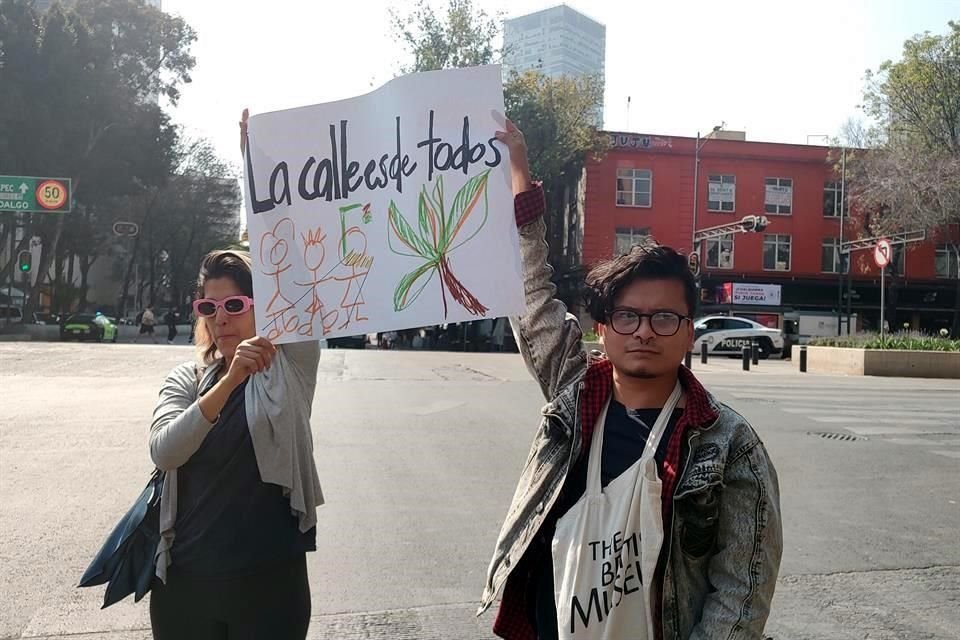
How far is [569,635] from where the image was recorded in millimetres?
1959

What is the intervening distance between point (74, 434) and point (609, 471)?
8.63 meters

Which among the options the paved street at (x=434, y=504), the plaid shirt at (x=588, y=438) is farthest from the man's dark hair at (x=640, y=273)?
the paved street at (x=434, y=504)

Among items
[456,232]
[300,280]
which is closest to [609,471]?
[456,232]

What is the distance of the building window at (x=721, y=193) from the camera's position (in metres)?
43.7

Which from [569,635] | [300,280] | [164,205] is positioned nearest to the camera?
[569,635]

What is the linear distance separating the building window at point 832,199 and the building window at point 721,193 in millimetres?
4862

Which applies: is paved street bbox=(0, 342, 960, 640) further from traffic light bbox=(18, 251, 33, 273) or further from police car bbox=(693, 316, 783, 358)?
traffic light bbox=(18, 251, 33, 273)

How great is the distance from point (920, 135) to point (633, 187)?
13087mm

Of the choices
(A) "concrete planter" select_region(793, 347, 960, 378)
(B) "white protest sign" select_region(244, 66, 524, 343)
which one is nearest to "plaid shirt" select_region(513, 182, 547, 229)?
(B) "white protest sign" select_region(244, 66, 524, 343)

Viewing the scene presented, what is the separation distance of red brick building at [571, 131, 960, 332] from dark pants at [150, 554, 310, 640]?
134 feet

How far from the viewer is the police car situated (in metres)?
32.3

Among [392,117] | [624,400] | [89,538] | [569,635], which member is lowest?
[89,538]

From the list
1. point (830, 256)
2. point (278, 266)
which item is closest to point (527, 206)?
point (278, 266)

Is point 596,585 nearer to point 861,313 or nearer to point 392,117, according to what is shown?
point 392,117
